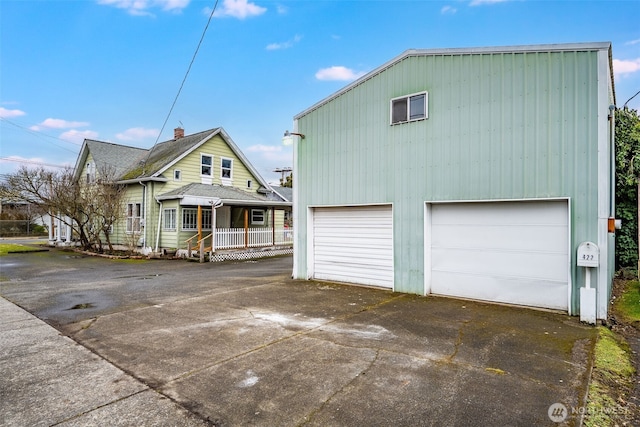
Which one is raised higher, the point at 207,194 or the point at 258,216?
the point at 207,194

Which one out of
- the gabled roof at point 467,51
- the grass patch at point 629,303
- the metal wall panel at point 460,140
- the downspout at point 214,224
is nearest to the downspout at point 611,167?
the metal wall panel at point 460,140

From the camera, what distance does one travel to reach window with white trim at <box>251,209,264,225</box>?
20.6m

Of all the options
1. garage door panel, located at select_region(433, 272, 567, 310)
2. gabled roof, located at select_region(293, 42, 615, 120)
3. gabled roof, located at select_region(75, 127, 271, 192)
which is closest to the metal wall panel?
gabled roof, located at select_region(293, 42, 615, 120)

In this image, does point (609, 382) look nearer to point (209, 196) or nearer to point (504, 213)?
point (504, 213)

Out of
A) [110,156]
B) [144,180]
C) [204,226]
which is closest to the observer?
[144,180]

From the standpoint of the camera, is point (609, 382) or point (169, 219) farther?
point (169, 219)

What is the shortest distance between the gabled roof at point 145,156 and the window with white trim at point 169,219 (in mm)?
1713

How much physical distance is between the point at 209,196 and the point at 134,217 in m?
4.72

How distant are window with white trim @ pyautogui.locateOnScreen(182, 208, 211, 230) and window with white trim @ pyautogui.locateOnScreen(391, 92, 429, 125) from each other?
12.3 meters

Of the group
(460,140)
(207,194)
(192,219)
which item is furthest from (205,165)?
(460,140)

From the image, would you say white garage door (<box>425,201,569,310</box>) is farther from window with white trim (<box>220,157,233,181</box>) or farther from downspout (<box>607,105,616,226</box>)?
window with white trim (<box>220,157,233,181</box>)

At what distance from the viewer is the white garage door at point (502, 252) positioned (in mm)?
6145

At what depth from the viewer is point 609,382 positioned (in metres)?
3.48

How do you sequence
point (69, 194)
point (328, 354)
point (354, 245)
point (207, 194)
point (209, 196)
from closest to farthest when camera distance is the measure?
point (328, 354) < point (354, 245) < point (209, 196) < point (207, 194) < point (69, 194)
